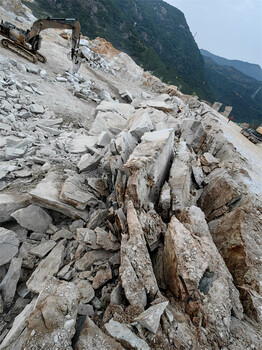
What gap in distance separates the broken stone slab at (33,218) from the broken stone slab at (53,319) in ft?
7.51

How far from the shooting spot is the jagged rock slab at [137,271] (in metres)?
2.99

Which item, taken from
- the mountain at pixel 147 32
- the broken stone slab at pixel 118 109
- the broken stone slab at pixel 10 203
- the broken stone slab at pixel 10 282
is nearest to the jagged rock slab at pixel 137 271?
the broken stone slab at pixel 10 282

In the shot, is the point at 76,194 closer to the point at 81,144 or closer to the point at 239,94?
the point at 81,144

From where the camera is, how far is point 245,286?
356cm

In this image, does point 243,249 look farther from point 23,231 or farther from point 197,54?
point 197,54

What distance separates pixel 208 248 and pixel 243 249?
0.90 m

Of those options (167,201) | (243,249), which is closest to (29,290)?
(167,201)

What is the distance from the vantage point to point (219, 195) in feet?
18.5

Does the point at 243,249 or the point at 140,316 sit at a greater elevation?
the point at 243,249

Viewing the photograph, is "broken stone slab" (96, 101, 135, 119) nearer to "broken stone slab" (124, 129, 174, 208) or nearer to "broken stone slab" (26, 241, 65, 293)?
"broken stone slab" (124, 129, 174, 208)

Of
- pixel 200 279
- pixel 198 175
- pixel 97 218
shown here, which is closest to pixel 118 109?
pixel 198 175

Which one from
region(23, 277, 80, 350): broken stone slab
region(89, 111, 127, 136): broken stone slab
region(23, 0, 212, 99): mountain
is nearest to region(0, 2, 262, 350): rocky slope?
region(23, 277, 80, 350): broken stone slab

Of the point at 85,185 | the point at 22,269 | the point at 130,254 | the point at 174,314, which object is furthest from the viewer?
the point at 85,185

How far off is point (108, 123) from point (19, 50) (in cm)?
992
